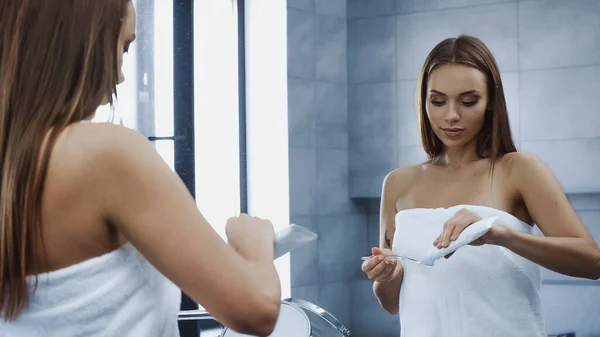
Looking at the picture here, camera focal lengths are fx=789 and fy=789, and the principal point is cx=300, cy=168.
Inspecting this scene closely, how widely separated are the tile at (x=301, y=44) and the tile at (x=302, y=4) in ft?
0.06

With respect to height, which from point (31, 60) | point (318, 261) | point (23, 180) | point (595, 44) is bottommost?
point (318, 261)

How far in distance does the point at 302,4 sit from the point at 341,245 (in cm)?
104

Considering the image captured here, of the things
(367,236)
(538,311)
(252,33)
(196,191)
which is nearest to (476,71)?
(538,311)

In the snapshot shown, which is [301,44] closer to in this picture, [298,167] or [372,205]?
[298,167]

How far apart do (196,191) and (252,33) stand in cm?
73

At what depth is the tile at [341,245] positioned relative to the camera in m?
3.34

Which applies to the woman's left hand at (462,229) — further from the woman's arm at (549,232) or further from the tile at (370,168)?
the tile at (370,168)

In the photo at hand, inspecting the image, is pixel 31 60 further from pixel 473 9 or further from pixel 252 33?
pixel 473 9

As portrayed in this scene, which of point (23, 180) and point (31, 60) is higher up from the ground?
point (31, 60)

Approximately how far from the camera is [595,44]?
10.0 ft

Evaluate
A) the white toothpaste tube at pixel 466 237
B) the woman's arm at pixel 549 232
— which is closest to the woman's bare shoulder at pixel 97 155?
the white toothpaste tube at pixel 466 237

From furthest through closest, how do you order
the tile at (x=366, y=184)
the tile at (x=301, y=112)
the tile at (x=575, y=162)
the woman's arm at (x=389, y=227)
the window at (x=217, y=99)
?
the tile at (x=366, y=184)
the tile at (x=301, y=112)
the tile at (x=575, y=162)
the window at (x=217, y=99)
the woman's arm at (x=389, y=227)

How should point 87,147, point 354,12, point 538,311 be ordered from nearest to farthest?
point 87,147, point 538,311, point 354,12

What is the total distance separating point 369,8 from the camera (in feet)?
11.5
